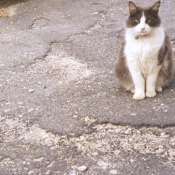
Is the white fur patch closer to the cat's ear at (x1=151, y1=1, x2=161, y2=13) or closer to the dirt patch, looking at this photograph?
the cat's ear at (x1=151, y1=1, x2=161, y2=13)

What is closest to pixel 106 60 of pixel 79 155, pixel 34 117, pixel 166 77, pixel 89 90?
pixel 89 90

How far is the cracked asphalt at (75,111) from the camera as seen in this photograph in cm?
298

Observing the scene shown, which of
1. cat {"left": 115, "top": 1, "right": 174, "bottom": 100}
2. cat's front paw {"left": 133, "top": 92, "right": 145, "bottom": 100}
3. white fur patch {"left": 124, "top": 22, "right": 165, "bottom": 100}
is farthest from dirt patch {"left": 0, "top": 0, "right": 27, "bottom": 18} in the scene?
cat's front paw {"left": 133, "top": 92, "right": 145, "bottom": 100}

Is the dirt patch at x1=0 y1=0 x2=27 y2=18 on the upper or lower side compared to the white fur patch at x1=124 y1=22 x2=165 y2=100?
lower

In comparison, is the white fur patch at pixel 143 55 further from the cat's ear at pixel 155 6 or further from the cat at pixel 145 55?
the cat's ear at pixel 155 6

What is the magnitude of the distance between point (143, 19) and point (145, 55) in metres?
0.35

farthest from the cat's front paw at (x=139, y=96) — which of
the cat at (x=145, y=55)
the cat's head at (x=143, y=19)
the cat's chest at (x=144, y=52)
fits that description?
the cat's head at (x=143, y=19)

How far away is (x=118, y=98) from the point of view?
3.90m

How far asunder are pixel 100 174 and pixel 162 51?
1.45 meters

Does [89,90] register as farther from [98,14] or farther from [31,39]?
[98,14]

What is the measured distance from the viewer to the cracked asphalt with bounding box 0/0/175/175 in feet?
9.78

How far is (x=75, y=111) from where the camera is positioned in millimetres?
3713

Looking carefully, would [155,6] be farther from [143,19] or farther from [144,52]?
[144,52]

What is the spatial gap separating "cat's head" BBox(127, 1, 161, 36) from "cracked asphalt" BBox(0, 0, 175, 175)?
72cm
